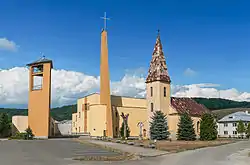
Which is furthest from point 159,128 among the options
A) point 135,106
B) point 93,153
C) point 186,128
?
point 93,153

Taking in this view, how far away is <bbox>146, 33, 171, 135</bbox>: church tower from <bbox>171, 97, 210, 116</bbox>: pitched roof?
2006 millimetres

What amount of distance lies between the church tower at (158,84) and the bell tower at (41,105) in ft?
55.2

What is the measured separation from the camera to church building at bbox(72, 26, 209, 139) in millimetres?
58188

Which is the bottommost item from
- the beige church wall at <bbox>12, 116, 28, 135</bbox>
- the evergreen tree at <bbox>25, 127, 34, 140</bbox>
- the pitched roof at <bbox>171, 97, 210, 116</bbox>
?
the evergreen tree at <bbox>25, 127, 34, 140</bbox>

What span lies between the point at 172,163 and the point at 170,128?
39696 mm

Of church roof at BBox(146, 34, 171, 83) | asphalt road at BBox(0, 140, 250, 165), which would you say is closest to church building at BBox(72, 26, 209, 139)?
church roof at BBox(146, 34, 171, 83)

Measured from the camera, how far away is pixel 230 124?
95250 millimetres

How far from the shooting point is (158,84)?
5775cm

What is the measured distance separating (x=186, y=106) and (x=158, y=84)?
817cm

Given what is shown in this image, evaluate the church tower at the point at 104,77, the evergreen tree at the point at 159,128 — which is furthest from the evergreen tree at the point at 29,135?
the evergreen tree at the point at 159,128

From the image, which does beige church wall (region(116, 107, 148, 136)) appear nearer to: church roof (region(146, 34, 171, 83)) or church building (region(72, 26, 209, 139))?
church building (region(72, 26, 209, 139))

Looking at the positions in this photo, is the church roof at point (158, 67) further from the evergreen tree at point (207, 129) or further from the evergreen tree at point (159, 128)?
the evergreen tree at point (207, 129)

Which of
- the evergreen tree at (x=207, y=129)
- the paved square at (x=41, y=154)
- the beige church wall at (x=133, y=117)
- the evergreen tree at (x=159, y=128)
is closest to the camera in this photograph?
the paved square at (x=41, y=154)

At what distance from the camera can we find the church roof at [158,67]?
191 feet
